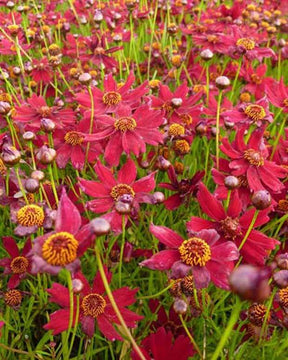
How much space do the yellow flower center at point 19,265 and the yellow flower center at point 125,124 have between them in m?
0.31

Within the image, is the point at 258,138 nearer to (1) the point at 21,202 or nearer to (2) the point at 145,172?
(2) the point at 145,172

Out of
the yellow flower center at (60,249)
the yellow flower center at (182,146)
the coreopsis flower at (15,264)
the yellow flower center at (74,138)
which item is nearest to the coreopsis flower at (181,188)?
the yellow flower center at (182,146)

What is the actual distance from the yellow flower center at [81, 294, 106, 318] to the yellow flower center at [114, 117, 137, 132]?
330 millimetres

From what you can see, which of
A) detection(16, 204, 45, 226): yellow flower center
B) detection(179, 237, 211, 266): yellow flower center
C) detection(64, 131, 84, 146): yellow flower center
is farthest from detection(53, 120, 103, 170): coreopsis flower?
detection(179, 237, 211, 266): yellow flower center

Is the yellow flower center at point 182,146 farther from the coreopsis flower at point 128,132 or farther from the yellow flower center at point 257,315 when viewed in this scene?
the yellow flower center at point 257,315

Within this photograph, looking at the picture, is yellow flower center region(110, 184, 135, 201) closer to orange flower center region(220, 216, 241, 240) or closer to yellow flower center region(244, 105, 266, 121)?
orange flower center region(220, 216, 241, 240)

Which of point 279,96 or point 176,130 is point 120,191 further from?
point 279,96

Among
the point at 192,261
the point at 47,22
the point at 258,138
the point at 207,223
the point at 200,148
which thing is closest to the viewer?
the point at 192,261

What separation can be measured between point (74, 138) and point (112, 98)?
154mm

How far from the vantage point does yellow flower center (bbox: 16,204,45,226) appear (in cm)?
65

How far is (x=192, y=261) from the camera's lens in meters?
0.62

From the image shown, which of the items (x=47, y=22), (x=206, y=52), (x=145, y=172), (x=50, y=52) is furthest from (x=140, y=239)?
(x=47, y=22)

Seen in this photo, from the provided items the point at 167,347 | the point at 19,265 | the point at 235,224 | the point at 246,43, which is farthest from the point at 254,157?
the point at 246,43

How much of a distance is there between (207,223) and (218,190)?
87mm
